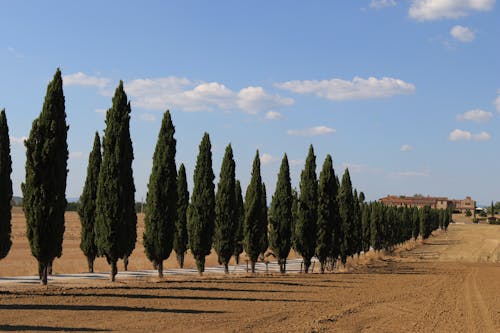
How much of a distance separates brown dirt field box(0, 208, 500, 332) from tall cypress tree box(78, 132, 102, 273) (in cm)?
822

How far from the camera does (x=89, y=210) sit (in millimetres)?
37219

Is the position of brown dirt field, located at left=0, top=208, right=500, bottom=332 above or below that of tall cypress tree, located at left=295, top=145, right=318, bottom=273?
below

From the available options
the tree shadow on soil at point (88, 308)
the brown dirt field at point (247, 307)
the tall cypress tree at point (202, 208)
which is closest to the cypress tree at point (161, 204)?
the brown dirt field at point (247, 307)

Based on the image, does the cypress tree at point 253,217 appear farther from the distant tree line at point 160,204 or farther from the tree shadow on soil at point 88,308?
the tree shadow on soil at point 88,308

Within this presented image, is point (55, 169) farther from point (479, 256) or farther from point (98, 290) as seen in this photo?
point (479, 256)

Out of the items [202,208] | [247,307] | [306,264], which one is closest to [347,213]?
[306,264]

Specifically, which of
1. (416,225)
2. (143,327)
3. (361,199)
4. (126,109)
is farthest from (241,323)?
(416,225)

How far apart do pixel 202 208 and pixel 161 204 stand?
4362 mm

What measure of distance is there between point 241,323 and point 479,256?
69036 mm

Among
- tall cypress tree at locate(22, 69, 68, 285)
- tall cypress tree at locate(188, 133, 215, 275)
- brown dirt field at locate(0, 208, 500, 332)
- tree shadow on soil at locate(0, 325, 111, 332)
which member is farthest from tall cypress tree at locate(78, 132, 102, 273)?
tree shadow on soil at locate(0, 325, 111, 332)

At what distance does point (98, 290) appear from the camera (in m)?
24.5

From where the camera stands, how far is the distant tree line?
24.8 m

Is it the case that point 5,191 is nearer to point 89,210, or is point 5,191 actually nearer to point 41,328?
point 89,210

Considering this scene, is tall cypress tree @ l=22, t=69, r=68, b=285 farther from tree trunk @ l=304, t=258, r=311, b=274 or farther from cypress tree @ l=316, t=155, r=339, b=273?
cypress tree @ l=316, t=155, r=339, b=273
